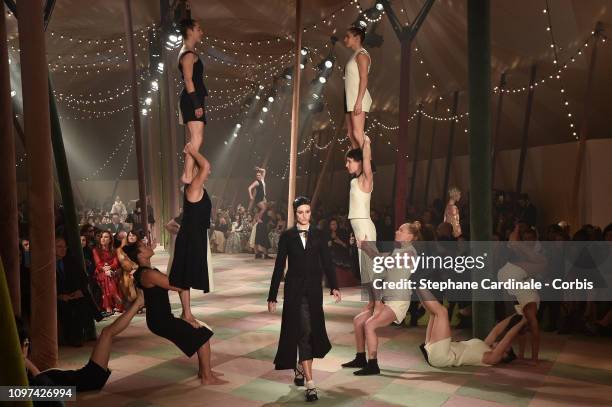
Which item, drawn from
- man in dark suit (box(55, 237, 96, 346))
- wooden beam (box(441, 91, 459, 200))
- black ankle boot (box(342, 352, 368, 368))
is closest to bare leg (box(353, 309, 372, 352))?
black ankle boot (box(342, 352, 368, 368))

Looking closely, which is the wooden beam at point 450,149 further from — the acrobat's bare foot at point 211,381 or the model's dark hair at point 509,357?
the acrobat's bare foot at point 211,381

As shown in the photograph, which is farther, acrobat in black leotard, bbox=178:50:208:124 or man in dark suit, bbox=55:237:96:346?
man in dark suit, bbox=55:237:96:346

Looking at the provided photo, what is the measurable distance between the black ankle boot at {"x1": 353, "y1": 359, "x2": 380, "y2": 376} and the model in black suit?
628mm

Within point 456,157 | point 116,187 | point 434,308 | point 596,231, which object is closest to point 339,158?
point 456,157

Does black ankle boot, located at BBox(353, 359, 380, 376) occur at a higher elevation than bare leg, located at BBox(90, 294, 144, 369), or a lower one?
lower

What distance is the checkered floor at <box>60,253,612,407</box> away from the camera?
4102 mm

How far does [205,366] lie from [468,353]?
233 centimetres

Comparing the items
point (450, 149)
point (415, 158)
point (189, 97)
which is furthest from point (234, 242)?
point (189, 97)

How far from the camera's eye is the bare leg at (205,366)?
4.50 m

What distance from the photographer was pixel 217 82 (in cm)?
1862

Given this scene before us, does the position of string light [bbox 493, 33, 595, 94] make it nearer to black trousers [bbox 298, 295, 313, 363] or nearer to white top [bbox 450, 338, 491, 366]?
white top [bbox 450, 338, 491, 366]

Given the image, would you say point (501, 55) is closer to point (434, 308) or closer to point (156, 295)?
point (434, 308)

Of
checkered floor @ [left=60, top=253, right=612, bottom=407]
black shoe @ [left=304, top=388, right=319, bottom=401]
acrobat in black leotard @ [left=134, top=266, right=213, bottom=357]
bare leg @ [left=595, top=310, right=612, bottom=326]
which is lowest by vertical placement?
checkered floor @ [left=60, top=253, right=612, bottom=407]

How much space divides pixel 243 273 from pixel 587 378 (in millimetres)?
7840
